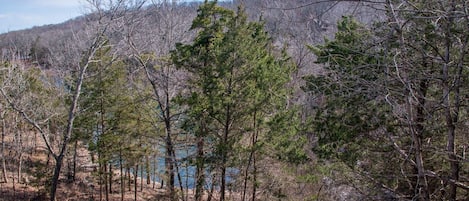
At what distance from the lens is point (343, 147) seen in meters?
9.24

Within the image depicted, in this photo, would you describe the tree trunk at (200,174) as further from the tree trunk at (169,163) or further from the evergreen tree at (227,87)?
the tree trunk at (169,163)

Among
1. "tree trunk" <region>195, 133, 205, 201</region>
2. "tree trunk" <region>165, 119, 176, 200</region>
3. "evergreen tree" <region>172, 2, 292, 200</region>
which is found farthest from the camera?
"tree trunk" <region>165, 119, 176, 200</region>

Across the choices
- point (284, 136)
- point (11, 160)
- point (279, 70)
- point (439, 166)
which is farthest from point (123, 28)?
point (11, 160)

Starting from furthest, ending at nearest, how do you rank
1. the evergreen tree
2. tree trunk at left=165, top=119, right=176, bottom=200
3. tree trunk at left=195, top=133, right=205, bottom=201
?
1. tree trunk at left=165, top=119, right=176, bottom=200
2. tree trunk at left=195, top=133, right=205, bottom=201
3. the evergreen tree

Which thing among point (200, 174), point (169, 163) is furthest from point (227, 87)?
point (169, 163)

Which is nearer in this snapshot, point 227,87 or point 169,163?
point 227,87

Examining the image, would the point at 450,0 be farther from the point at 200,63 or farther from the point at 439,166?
the point at 200,63

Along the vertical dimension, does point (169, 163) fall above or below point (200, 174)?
below

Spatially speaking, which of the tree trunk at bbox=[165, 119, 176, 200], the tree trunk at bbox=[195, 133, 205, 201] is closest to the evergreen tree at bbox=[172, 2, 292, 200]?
the tree trunk at bbox=[195, 133, 205, 201]

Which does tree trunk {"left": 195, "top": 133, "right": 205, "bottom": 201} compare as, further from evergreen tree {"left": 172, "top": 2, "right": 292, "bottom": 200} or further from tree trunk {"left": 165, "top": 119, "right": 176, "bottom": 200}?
tree trunk {"left": 165, "top": 119, "right": 176, "bottom": 200}

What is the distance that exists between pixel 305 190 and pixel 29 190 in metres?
12.3

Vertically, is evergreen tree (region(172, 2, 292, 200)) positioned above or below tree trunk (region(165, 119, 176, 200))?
above

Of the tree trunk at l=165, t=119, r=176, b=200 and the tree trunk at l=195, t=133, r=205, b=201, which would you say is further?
the tree trunk at l=165, t=119, r=176, b=200

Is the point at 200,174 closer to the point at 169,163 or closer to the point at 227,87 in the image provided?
Result: the point at 169,163
